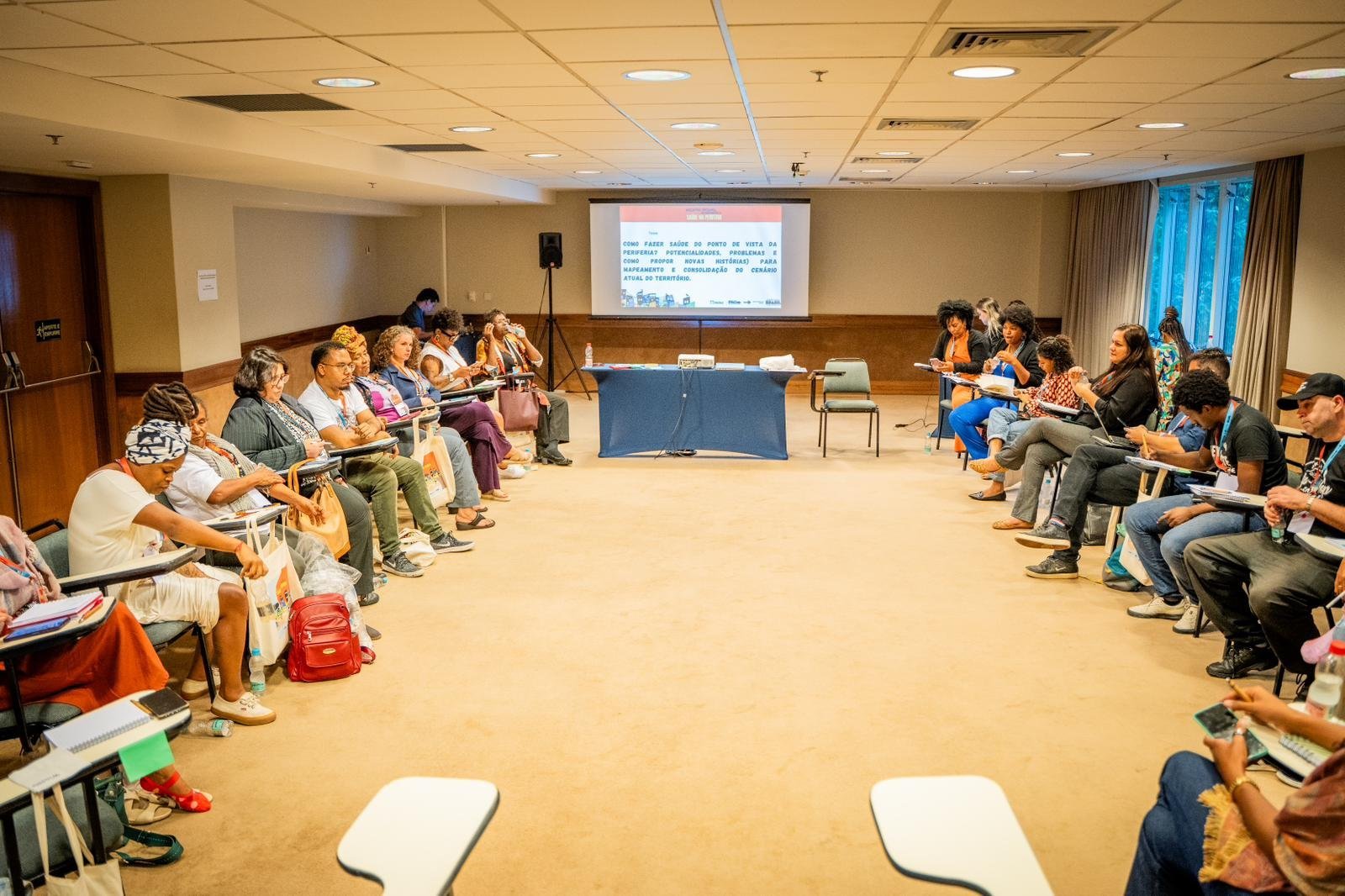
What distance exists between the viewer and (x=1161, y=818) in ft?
7.73

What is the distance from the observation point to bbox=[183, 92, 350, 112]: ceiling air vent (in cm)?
475

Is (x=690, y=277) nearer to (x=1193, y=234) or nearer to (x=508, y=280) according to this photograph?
(x=508, y=280)

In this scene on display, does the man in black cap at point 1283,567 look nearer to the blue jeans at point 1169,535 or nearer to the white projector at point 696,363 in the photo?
the blue jeans at point 1169,535

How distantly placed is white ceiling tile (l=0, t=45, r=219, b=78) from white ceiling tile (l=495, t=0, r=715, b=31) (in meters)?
1.48

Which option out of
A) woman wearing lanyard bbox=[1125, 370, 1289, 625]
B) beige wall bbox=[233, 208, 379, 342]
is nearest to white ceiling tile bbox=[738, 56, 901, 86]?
woman wearing lanyard bbox=[1125, 370, 1289, 625]

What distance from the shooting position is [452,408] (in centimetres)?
688

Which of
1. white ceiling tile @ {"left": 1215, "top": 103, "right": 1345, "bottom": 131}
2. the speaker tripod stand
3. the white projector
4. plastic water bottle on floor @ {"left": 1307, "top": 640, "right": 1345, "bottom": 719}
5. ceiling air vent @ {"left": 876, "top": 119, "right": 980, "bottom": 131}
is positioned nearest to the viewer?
plastic water bottle on floor @ {"left": 1307, "top": 640, "right": 1345, "bottom": 719}

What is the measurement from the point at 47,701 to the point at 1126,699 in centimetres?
372

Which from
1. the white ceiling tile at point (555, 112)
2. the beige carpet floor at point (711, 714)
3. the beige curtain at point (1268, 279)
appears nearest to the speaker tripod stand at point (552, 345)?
the beige carpet floor at point (711, 714)

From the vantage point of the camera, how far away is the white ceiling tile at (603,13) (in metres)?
3.01

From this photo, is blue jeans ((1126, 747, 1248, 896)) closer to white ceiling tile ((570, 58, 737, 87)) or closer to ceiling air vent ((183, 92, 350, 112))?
white ceiling tile ((570, 58, 737, 87))

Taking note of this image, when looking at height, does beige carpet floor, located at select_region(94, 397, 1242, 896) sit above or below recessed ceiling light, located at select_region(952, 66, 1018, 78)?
below

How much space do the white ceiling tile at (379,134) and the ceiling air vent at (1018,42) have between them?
3502mm

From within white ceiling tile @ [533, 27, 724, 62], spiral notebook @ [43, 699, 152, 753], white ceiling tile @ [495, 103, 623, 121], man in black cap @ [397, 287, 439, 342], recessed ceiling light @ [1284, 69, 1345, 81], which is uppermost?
white ceiling tile @ [495, 103, 623, 121]
